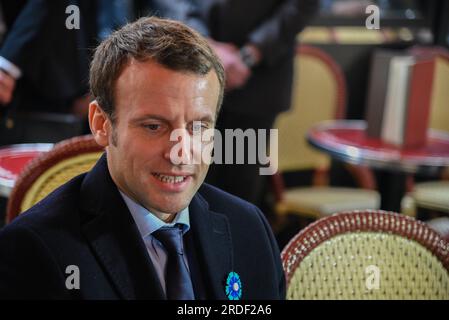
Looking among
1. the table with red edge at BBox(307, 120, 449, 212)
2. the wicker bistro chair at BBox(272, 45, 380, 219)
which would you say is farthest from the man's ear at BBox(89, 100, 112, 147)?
the wicker bistro chair at BBox(272, 45, 380, 219)

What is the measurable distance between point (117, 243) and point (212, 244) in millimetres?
133

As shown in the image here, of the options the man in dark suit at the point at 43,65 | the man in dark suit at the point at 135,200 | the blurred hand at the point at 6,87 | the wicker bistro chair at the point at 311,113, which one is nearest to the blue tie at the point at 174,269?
the man in dark suit at the point at 135,200

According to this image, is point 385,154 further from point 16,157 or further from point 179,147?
point 179,147

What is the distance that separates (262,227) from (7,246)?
37 centimetres

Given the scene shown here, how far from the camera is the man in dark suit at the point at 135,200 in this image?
828 mm

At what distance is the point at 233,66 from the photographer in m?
2.12

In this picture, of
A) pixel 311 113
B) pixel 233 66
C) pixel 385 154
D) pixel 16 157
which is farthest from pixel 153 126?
pixel 311 113

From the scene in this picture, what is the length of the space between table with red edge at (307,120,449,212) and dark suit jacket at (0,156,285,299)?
1504mm

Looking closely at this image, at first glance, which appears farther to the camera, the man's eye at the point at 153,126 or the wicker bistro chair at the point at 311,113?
the wicker bistro chair at the point at 311,113

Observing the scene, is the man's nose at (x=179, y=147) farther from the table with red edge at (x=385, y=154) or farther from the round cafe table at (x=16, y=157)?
the table with red edge at (x=385, y=154)

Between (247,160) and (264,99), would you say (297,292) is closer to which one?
(247,160)

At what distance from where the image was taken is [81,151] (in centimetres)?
131

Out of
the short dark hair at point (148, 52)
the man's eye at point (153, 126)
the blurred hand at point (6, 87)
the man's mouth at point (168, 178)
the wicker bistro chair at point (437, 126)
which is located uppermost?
the short dark hair at point (148, 52)

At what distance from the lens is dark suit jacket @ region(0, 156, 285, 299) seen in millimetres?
830
